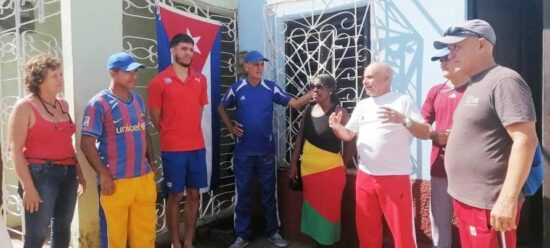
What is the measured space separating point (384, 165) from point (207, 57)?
2.15m

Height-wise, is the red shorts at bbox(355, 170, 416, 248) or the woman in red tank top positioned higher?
the woman in red tank top

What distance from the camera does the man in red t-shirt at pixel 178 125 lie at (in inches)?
133

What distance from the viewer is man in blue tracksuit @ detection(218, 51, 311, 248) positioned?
387cm

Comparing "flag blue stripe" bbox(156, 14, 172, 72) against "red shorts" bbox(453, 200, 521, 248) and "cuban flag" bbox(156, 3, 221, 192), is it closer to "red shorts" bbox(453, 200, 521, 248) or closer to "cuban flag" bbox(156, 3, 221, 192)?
"cuban flag" bbox(156, 3, 221, 192)

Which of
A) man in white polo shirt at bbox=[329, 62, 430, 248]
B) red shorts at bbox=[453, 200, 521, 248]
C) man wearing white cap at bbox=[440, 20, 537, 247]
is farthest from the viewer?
man in white polo shirt at bbox=[329, 62, 430, 248]

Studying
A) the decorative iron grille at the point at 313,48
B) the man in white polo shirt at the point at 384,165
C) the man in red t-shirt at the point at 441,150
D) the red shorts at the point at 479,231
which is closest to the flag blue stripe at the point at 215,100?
the decorative iron grille at the point at 313,48

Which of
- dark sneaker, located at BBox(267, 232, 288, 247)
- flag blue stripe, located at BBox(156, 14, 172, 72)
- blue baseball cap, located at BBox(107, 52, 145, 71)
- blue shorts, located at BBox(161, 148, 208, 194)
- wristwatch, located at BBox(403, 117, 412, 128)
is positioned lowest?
dark sneaker, located at BBox(267, 232, 288, 247)

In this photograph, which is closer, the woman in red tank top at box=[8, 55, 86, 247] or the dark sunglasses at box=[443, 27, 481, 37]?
the dark sunglasses at box=[443, 27, 481, 37]

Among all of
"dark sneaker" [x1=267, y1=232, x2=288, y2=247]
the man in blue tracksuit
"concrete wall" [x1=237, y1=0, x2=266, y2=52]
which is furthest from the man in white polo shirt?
"concrete wall" [x1=237, y1=0, x2=266, y2=52]

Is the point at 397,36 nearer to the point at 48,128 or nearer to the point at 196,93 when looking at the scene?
the point at 196,93

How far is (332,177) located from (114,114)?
6.04 ft

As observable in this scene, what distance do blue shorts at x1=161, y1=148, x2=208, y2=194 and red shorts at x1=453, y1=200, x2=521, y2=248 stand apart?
2.10m

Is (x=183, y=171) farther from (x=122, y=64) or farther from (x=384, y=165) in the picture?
(x=384, y=165)

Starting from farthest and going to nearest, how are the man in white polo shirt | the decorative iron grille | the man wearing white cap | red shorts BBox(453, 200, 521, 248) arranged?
the decorative iron grille
the man in white polo shirt
red shorts BBox(453, 200, 521, 248)
the man wearing white cap
